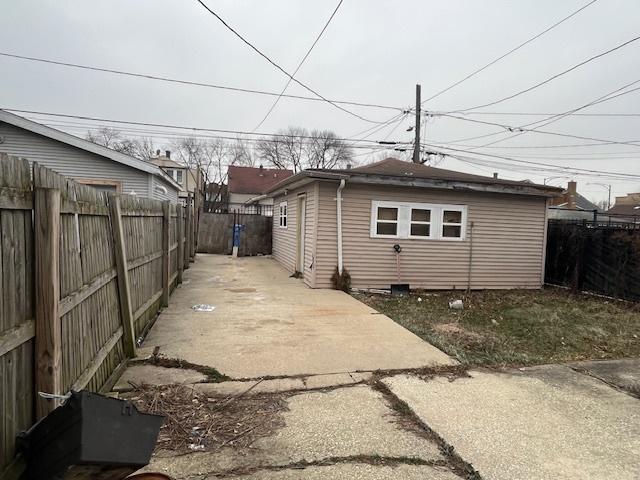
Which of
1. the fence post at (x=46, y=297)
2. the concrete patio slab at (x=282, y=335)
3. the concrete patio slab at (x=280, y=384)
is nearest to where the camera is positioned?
the fence post at (x=46, y=297)

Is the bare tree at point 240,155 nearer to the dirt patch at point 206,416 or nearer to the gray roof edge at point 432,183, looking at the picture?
the gray roof edge at point 432,183

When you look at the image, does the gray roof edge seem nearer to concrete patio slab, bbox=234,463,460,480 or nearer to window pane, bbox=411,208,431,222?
window pane, bbox=411,208,431,222

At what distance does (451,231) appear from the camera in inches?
417

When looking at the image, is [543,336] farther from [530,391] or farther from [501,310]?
[530,391]

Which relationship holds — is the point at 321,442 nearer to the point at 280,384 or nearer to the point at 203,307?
the point at 280,384

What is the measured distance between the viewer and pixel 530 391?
412 cm

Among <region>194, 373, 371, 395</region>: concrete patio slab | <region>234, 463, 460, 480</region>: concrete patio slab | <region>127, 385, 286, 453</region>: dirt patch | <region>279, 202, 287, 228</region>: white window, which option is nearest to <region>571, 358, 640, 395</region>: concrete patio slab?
<region>194, 373, 371, 395</region>: concrete patio slab

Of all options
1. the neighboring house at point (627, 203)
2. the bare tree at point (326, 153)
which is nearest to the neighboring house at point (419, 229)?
the bare tree at point (326, 153)

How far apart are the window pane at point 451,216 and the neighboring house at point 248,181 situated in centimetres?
3303

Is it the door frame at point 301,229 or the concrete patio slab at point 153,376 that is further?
the door frame at point 301,229

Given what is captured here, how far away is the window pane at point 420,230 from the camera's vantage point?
10.3m

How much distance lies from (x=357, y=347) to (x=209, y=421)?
2.51m

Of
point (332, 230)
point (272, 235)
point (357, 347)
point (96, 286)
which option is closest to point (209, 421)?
point (96, 286)

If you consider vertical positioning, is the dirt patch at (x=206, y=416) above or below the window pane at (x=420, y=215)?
below
